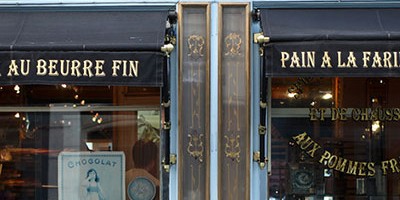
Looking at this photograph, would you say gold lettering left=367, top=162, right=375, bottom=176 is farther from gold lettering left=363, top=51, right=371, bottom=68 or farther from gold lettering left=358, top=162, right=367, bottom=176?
gold lettering left=363, top=51, right=371, bottom=68

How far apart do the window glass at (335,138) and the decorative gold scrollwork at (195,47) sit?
37.4 inches

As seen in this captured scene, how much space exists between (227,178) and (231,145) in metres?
0.36

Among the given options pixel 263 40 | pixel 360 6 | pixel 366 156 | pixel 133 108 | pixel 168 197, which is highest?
pixel 360 6

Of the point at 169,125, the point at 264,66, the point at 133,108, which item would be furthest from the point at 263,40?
the point at 133,108

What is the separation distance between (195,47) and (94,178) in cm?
197

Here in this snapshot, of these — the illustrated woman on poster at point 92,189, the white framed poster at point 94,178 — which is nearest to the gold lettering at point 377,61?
the white framed poster at point 94,178

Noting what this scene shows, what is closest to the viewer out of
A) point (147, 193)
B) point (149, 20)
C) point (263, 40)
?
point (263, 40)

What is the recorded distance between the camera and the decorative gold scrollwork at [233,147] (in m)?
6.65

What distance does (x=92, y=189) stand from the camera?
282 inches

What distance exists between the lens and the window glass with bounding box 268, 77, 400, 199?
7000 millimetres

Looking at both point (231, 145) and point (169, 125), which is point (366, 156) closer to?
point (231, 145)

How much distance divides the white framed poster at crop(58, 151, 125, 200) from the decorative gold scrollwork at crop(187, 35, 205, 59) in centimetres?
151

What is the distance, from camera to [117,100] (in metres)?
7.24

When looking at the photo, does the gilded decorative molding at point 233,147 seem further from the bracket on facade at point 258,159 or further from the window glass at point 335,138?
the window glass at point 335,138
